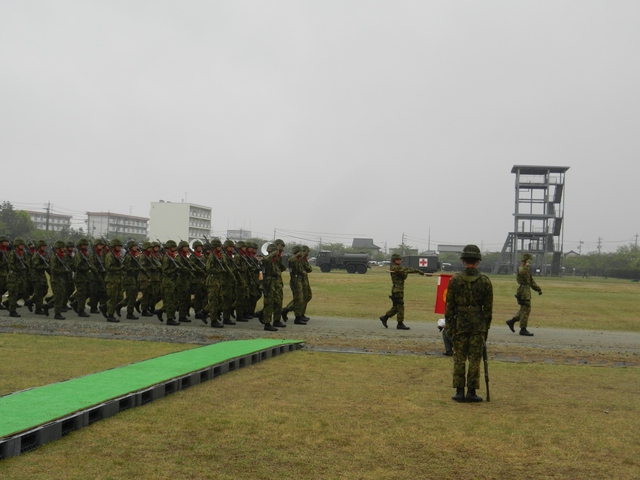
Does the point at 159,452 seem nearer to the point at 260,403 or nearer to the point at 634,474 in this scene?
the point at 260,403

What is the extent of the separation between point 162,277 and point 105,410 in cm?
1068

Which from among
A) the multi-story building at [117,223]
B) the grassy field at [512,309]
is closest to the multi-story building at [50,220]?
the multi-story building at [117,223]

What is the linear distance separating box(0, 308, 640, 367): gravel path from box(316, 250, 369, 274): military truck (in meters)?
46.2

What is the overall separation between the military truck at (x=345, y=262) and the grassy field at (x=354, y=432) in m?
54.8

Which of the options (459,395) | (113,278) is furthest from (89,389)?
(113,278)

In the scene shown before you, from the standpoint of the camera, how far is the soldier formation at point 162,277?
56.3ft

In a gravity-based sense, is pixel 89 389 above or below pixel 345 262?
below

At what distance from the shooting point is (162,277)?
58.0ft

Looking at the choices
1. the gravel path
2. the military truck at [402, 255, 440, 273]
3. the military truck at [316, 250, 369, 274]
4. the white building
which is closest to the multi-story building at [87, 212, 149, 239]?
the white building

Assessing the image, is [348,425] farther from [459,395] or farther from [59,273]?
[59,273]

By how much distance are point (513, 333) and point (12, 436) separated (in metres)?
13.8

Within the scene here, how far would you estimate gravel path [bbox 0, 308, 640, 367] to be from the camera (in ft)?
44.0

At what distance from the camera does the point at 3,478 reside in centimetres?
525

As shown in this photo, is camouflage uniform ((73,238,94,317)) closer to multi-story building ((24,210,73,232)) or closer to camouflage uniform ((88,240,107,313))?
camouflage uniform ((88,240,107,313))
